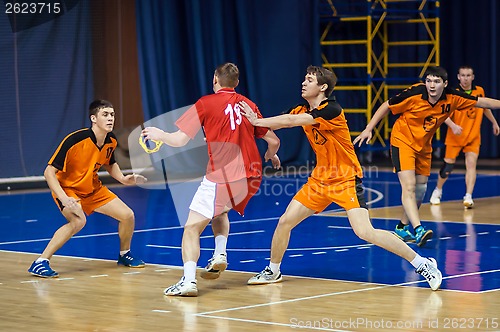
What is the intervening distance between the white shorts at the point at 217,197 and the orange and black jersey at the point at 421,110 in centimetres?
259

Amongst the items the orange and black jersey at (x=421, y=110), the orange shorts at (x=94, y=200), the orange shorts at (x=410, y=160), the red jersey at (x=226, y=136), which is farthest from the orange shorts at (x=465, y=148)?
the red jersey at (x=226, y=136)

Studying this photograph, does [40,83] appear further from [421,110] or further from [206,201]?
[206,201]

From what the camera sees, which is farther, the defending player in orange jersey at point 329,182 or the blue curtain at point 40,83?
the blue curtain at point 40,83

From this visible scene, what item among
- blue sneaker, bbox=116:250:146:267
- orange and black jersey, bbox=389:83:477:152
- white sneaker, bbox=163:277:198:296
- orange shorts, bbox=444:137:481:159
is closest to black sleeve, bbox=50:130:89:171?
blue sneaker, bbox=116:250:146:267

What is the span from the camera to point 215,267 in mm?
7340

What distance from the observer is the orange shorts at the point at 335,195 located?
7.15 meters

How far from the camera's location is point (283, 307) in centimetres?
648

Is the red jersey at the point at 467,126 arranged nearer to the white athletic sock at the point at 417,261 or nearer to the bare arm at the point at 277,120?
the white athletic sock at the point at 417,261

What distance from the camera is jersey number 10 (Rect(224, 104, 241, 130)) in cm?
711

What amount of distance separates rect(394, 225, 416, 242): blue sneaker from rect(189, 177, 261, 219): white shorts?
2.70 metres

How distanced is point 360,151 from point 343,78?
4.31 ft

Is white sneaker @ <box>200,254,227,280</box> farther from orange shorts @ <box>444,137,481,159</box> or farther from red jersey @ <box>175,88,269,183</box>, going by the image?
orange shorts @ <box>444,137,481,159</box>

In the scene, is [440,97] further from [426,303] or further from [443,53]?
[443,53]

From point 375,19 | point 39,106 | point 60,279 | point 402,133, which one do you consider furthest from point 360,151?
point 60,279
